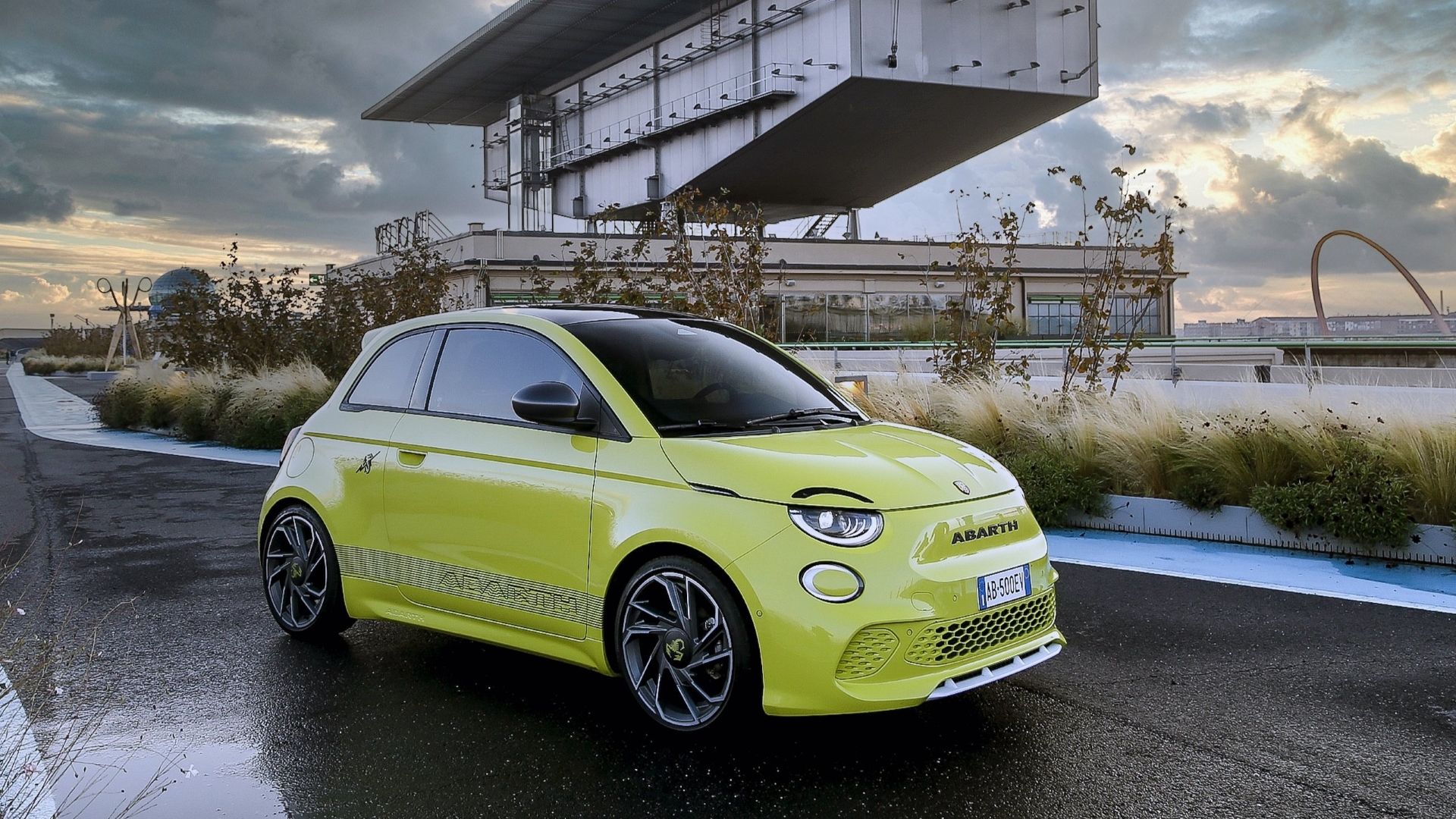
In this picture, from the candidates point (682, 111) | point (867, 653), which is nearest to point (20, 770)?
point (867, 653)

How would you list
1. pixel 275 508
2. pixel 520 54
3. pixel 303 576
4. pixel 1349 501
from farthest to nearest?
pixel 520 54 < pixel 1349 501 < pixel 275 508 < pixel 303 576

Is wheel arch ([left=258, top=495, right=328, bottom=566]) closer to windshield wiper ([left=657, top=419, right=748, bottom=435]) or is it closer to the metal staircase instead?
windshield wiper ([left=657, top=419, right=748, bottom=435])

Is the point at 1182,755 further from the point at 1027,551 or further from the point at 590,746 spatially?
the point at 590,746

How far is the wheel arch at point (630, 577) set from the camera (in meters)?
4.20

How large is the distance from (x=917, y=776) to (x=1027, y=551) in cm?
104

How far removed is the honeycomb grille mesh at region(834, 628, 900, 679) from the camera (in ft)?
13.2

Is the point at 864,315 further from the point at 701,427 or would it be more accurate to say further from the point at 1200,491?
the point at 701,427

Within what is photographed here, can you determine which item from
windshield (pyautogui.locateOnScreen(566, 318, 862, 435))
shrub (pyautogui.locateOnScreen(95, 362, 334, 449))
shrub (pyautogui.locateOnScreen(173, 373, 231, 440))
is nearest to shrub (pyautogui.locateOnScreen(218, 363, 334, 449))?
shrub (pyautogui.locateOnScreen(95, 362, 334, 449))

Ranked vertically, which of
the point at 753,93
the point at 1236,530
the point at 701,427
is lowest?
the point at 1236,530

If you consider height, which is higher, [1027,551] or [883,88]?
[883,88]

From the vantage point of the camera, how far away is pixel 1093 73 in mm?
49812

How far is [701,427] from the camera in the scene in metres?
4.81

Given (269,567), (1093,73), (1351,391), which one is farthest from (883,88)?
(269,567)

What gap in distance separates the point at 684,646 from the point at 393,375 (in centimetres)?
245
